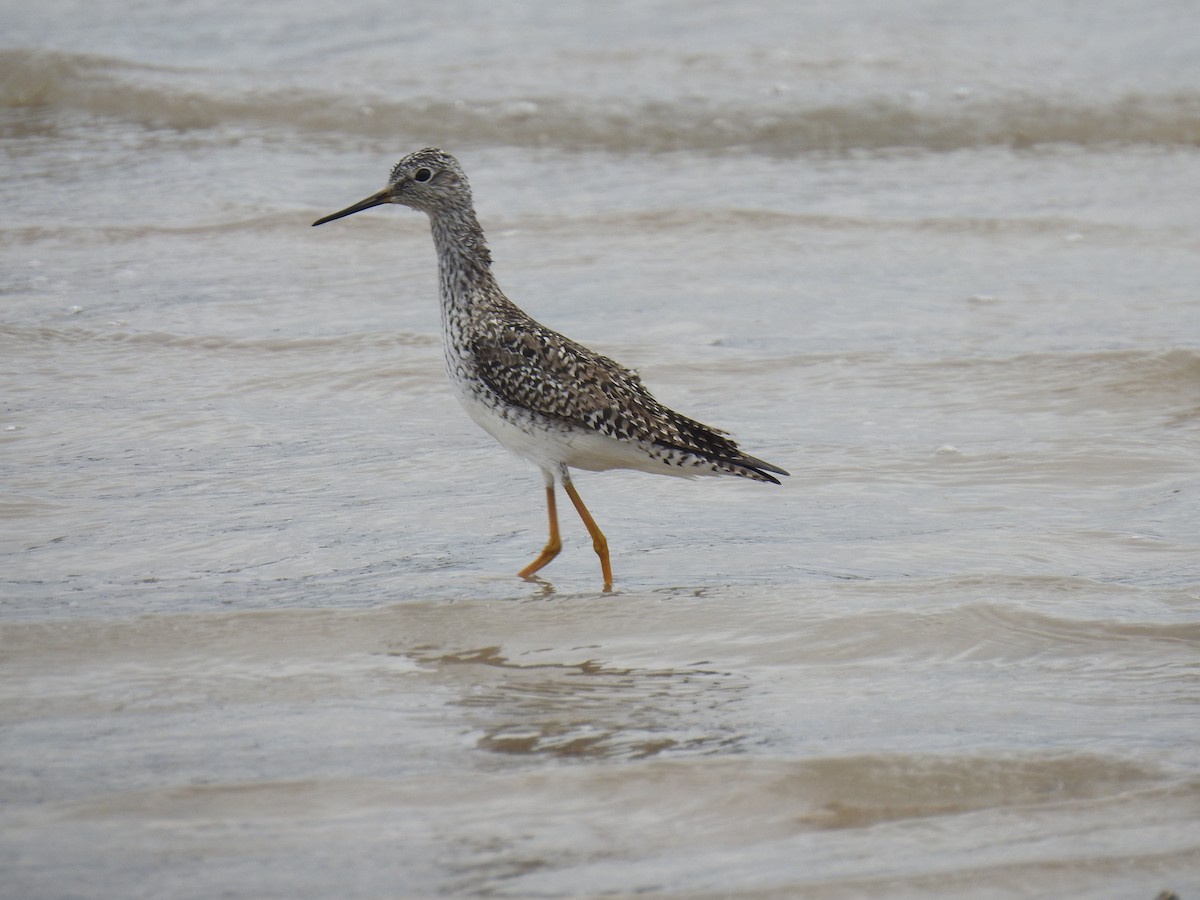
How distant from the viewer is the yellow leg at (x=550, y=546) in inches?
253

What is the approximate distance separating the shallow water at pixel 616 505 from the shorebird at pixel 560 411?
0.41m

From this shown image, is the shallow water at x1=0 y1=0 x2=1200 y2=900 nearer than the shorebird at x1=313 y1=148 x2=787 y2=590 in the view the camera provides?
Yes

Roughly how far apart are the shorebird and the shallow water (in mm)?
409

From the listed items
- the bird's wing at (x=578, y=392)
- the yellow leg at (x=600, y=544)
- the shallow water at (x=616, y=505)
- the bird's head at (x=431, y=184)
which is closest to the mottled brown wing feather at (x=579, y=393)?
the bird's wing at (x=578, y=392)

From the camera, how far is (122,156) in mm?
13758

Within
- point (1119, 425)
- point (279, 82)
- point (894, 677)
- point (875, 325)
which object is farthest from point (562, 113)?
point (894, 677)

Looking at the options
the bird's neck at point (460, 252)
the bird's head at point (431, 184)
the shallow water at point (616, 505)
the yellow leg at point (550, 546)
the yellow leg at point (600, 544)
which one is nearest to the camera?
the shallow water at point (616, 505)

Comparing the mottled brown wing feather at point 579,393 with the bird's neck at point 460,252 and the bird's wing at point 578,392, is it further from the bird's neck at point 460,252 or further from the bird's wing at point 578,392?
the bird's neck at point 460,252

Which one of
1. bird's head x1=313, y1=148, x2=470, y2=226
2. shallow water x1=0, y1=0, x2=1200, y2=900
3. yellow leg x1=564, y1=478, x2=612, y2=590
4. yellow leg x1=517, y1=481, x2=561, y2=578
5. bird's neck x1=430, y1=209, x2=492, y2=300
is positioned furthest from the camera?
bird's head x1=313, y1=148, x2=470, y2=226

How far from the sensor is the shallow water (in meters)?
4.27

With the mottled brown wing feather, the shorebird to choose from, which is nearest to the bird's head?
the shorebird

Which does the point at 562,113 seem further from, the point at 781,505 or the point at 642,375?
the point at 781,505

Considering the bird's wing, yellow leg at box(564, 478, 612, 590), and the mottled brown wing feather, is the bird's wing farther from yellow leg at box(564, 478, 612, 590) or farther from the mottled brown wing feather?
yellow leg at box(564, 478, 612, 590)

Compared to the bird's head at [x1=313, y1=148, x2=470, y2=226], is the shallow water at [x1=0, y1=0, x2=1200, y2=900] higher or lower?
lower
